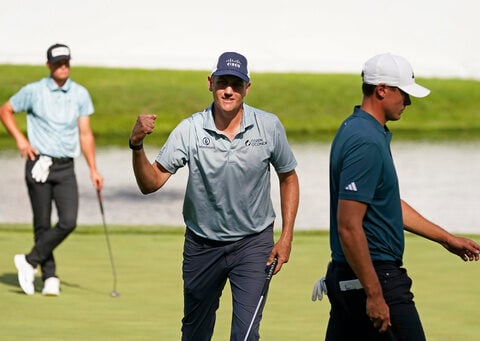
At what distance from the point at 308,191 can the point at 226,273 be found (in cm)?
1390

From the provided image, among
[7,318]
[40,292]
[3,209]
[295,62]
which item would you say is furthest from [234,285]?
[295,62]

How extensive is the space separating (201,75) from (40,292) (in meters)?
38.1

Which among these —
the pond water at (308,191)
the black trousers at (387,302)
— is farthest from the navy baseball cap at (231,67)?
the pond water at (308,191)

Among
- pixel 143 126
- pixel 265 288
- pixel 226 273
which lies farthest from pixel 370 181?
pixel 226 273

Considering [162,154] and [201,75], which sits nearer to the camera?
[162,154]

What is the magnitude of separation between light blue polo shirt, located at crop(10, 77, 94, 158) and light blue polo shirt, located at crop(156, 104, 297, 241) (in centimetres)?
378

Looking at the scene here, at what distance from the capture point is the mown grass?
3844 centimetres

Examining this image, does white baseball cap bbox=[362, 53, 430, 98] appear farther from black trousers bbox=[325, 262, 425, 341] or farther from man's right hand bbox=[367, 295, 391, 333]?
man's right hand bbox=[367, 295, 391, 333]

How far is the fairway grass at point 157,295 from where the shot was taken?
9328 millimetres

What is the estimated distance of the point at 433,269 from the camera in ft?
40.5

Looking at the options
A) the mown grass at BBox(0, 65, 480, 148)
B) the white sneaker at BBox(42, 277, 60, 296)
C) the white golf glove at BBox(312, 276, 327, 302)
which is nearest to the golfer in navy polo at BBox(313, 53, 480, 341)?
the white golf glove at BBox(312, 276, 327, 302)

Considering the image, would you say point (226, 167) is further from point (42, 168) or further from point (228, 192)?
point (42, 168)

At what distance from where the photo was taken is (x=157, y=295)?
10.9 m

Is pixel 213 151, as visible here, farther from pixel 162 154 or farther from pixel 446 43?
pixel 446 43
